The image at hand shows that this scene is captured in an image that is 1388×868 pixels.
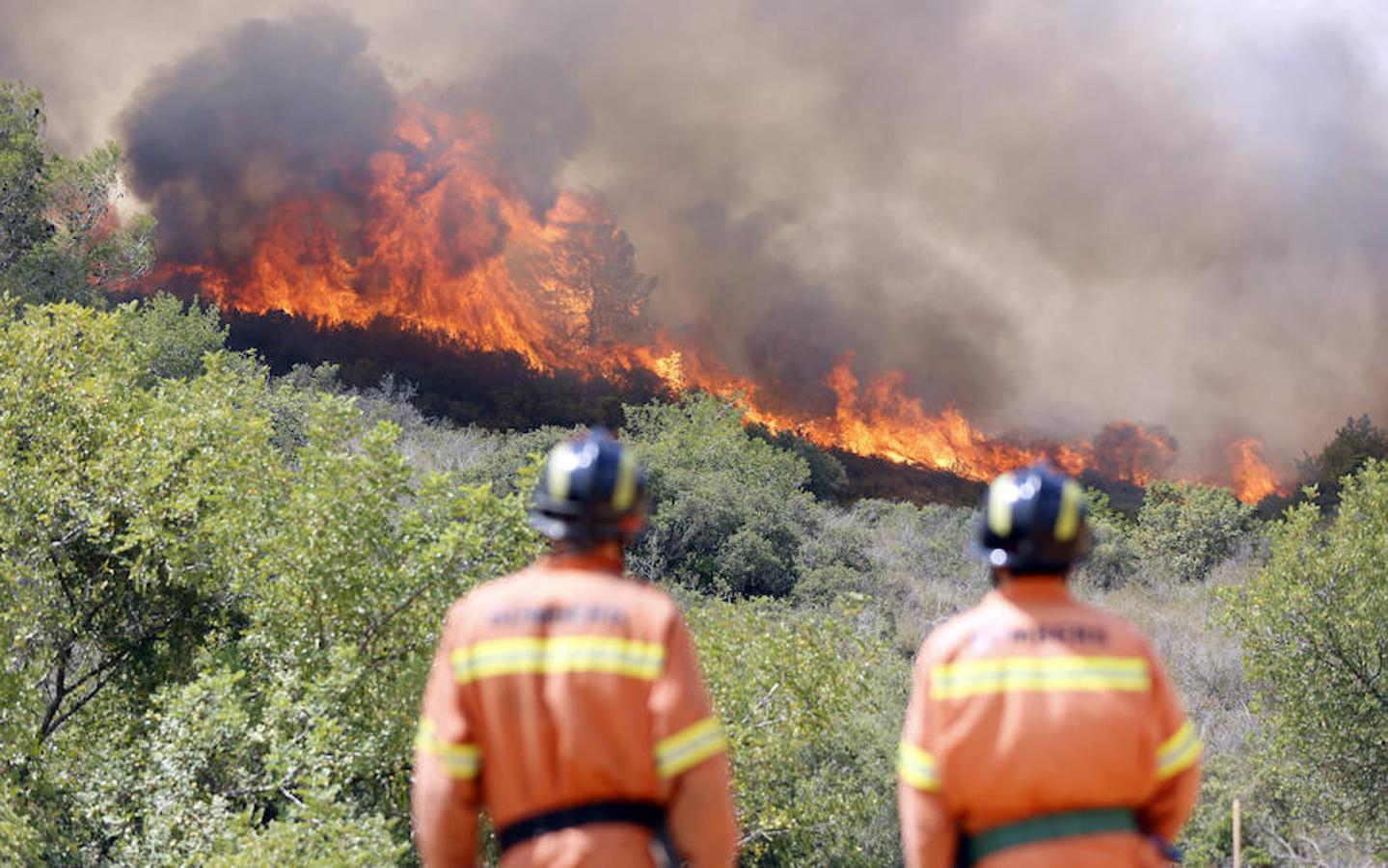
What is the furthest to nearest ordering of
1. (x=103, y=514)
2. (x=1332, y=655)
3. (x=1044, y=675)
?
(x=1332, y=655) < (x=103, y=514) < (x=1044, y=675)

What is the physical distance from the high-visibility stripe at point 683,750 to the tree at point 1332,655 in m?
16.7

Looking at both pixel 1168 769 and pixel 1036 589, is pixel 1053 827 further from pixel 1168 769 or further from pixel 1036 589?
pixel 1036 589

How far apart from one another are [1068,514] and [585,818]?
1570mm

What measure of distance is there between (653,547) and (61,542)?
19520mm

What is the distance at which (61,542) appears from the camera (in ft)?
41.0

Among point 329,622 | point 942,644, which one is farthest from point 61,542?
point 942,644

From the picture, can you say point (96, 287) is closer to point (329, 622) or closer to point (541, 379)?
point (329, 622)

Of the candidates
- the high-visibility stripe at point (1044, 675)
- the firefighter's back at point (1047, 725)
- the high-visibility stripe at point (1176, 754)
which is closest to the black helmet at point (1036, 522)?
the firefighter's back at point (1047, 725)

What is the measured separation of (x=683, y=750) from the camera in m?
3.02

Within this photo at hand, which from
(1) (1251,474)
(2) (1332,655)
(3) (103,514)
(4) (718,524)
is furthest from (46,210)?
(1) (1251,474)

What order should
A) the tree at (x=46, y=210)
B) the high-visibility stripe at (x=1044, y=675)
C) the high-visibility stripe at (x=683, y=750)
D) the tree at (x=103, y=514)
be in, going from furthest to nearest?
the tree at (x=46, y=210) < the tree at (x=103, y=514) < the high-visibility stripe at (x=1044, y=675) < the high-visibility stripe at (x=683, y=750)

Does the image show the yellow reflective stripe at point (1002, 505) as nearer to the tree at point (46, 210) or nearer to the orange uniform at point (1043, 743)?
the orange uniform at point (1043, 743)

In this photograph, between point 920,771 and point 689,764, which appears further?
point 920,771

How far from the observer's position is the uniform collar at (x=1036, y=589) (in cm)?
330
